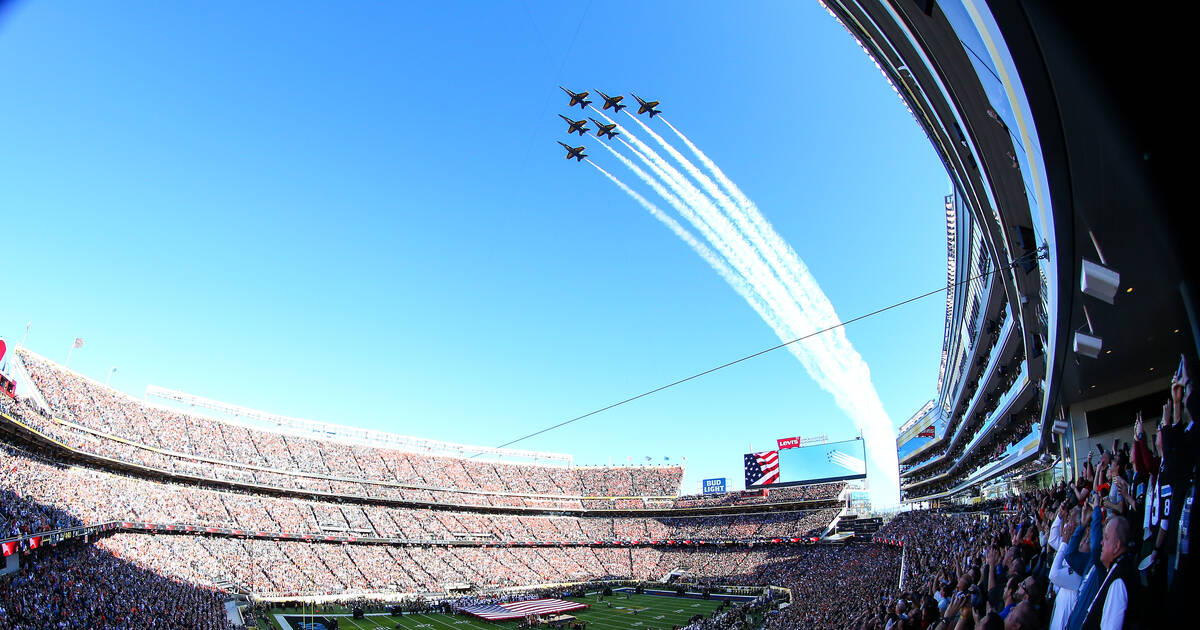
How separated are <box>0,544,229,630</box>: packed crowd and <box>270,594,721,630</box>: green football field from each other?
567cm

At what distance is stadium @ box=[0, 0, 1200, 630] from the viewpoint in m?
5.40

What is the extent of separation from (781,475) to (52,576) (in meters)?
62.2

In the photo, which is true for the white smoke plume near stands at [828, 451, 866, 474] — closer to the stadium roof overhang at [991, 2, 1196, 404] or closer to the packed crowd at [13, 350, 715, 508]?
the packed crowd at [13, 350, 715, 508]

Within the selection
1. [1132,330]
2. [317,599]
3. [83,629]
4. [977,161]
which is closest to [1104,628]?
[977,161]

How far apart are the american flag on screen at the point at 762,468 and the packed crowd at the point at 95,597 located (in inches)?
2099

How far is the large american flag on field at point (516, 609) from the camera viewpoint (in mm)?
40188

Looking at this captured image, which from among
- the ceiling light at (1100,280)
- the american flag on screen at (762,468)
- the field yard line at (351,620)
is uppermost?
the ceiling light at (1100,280)

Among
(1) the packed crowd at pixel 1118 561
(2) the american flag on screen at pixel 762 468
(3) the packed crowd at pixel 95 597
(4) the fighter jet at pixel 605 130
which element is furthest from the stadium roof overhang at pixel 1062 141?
(2) the american flag on screen at pixel 762 468

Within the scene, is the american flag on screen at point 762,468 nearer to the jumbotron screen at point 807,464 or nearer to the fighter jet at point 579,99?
the jumbotron screen at point 807,464

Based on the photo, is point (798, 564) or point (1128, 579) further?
point (798, 564)

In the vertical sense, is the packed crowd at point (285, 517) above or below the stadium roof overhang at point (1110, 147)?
below

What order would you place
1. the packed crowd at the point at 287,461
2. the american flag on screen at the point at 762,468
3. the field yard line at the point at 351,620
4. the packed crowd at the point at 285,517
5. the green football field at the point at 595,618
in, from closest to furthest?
the packed crowd at the point at 285,517
the field yard line at the point at 351,620
the green football field at the point at 595,618
the packed crowd at the point at 287,461
the american flag on screen at the point at 762,468

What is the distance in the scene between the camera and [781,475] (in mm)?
67688

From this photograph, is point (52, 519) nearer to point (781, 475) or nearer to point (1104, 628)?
point (1104, 628)
